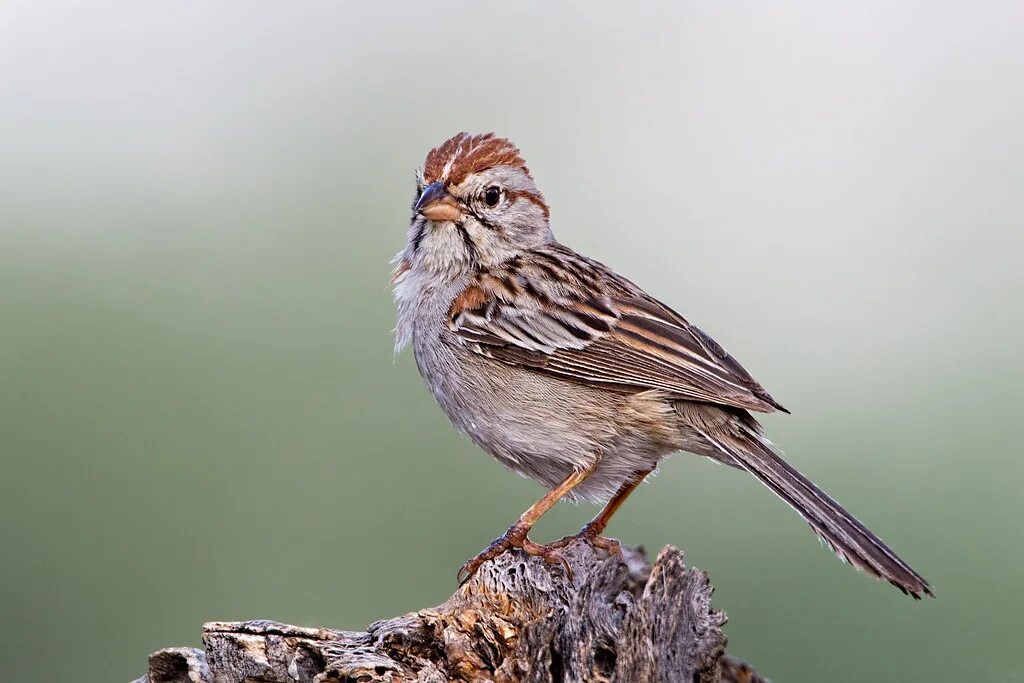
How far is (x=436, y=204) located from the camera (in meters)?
6.36

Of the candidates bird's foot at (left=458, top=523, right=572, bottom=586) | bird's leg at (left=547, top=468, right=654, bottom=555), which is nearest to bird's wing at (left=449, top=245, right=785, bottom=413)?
bird's leg at (left=547, top=468, right=654, bottom=555)

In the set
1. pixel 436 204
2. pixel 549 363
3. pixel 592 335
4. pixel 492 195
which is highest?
pixel 492 195

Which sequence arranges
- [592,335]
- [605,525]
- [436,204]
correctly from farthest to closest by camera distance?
[605,525]
[436,204]
[592,335]

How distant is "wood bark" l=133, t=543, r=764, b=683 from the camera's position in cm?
448

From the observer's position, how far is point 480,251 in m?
6.64

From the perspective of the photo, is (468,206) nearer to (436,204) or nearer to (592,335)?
(436,204)

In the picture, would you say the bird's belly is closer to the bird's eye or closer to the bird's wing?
the bird's wing

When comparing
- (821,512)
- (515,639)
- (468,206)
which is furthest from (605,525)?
(468,206)

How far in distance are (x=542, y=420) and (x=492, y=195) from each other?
1429 mm

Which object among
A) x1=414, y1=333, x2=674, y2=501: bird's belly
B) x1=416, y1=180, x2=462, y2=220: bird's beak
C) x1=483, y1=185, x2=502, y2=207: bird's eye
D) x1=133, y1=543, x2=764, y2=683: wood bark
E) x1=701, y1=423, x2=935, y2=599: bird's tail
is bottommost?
x1=133, y1=543, x2=764, y2=683: wood bark

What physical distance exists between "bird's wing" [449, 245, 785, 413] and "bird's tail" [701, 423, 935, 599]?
0.79ft

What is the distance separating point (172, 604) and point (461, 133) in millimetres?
3218

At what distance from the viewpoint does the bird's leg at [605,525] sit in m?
6.02

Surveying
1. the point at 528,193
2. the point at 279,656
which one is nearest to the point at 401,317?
the point at 528,193
